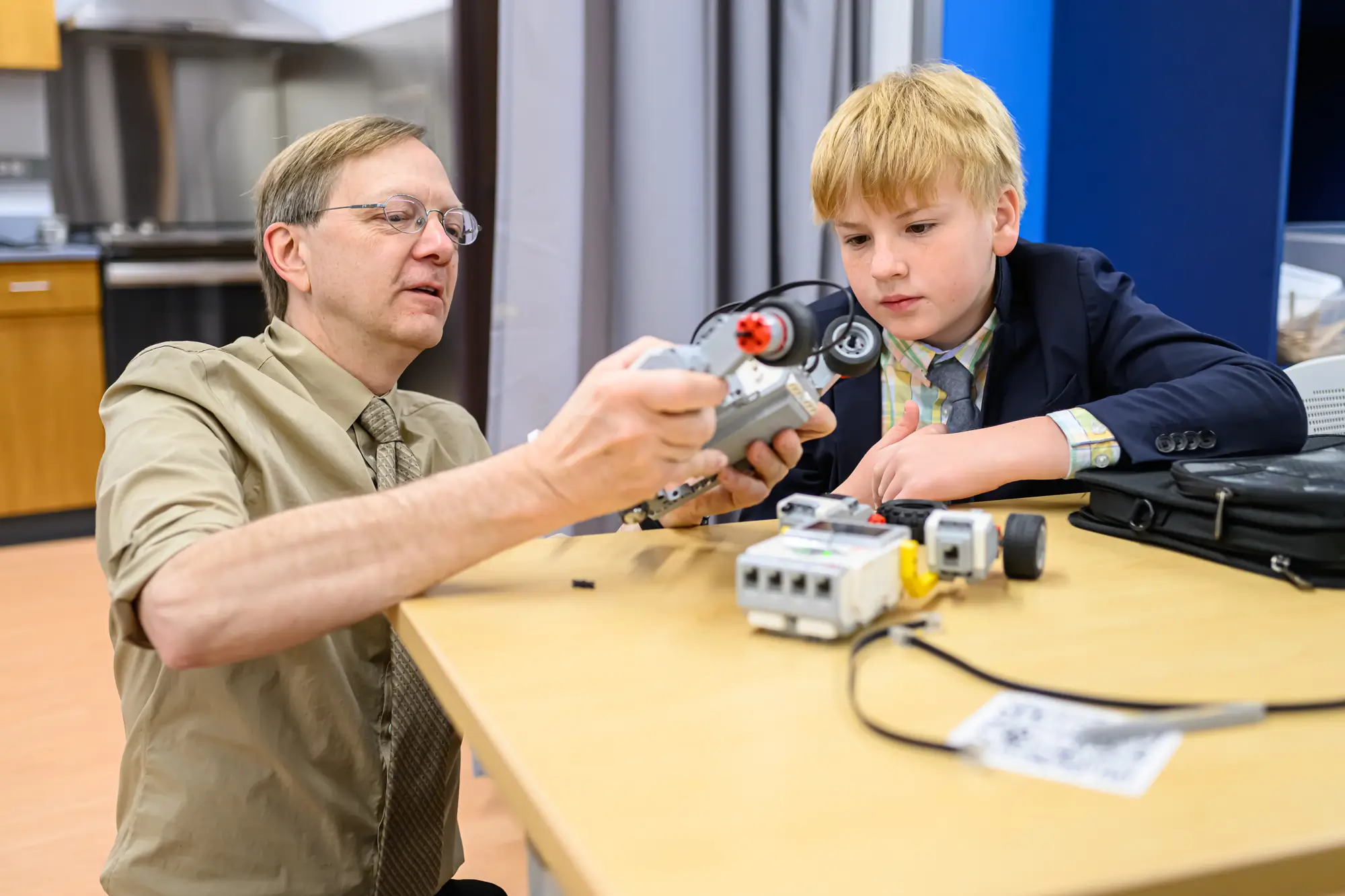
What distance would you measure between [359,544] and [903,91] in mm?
859

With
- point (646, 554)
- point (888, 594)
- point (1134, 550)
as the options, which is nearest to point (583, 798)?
point (888, 594)

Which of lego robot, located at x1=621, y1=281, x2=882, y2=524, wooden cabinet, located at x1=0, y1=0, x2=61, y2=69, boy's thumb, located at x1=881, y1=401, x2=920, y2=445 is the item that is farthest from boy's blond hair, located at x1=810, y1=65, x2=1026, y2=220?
wooden cabinet, located at x1=0, y1=0, x2=61, y2=69

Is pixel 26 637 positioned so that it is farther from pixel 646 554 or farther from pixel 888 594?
pixel 888 594

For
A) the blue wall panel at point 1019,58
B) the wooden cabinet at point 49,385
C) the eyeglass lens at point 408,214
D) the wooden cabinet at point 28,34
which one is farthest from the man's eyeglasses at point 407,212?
the wooden cabinet at point 28,34

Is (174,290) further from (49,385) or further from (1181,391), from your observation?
(1181,391)

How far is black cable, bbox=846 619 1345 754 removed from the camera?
596mm

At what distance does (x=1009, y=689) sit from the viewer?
2.19 feet

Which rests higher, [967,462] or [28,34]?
[28,34]

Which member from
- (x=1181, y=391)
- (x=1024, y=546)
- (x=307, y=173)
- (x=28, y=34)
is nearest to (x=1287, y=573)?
(x=1024, y=546)

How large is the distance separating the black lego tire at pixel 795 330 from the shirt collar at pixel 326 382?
507 mm

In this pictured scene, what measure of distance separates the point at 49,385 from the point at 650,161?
261cm

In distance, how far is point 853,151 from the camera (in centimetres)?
129

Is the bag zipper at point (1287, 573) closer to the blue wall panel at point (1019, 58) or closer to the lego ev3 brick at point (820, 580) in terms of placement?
the lego ev3 brick at point (820, 580)

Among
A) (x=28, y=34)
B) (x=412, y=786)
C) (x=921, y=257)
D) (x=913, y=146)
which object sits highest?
(x=28, y=34)
